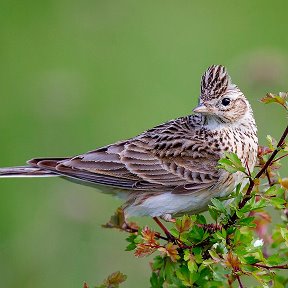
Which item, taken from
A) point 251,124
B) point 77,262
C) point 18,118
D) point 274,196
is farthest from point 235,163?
point 18,118

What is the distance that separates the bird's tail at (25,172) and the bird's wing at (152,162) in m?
0.05

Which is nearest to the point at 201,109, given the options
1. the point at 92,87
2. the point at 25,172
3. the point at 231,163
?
the point at 25,172

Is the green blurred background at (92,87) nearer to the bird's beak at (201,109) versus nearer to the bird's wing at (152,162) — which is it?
the bird's wing at (152,162)

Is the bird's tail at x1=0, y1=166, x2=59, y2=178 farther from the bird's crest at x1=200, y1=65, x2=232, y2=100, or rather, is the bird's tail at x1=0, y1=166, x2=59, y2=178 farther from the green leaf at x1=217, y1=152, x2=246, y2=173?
the green leaf at x1=217, y1=152, x2=246, y2=173

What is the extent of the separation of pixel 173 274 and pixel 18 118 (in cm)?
595

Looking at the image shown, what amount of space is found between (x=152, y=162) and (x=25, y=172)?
0.82m

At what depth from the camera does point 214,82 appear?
598 cm

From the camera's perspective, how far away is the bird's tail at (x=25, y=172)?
626 centimetres

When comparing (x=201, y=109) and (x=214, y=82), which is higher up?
(x=214, y=82)

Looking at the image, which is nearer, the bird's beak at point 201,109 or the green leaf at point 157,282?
the green leaf at point 157,282

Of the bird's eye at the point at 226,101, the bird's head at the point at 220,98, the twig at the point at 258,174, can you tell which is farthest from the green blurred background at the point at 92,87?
the twig at the point at 258,174

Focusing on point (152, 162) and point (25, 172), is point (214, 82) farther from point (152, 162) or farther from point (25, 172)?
point (25, 172)

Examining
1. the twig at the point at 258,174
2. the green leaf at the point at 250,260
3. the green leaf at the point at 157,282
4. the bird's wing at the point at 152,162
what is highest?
the twig at the point at 258,174

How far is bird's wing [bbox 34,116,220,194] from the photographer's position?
625 cm
